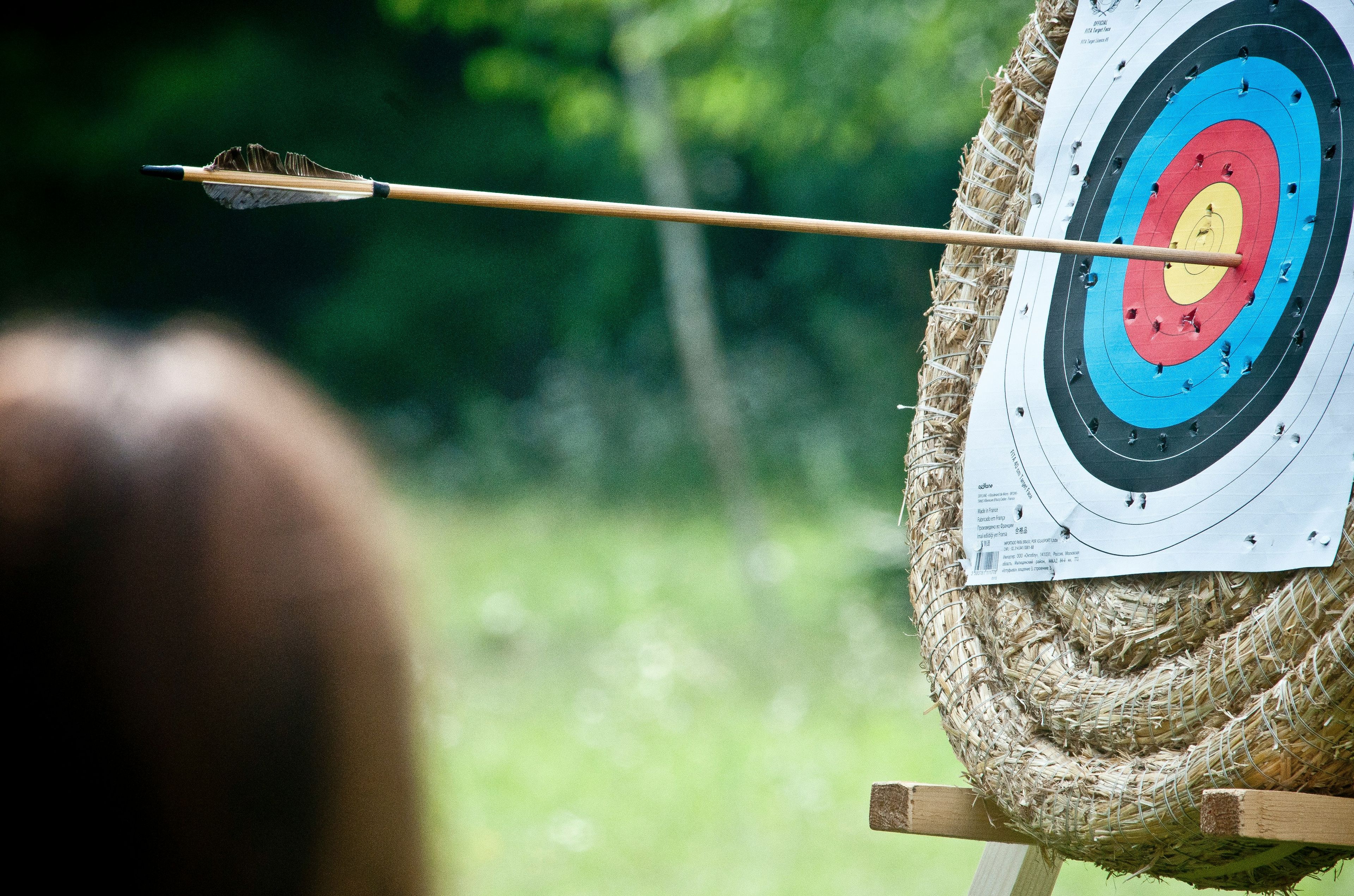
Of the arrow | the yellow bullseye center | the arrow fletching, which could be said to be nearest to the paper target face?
the yellow bullseye center

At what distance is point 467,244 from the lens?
7645mm

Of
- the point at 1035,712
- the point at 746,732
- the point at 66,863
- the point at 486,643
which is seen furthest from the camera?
the point at 486,643

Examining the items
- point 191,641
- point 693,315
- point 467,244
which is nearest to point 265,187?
point 191,641

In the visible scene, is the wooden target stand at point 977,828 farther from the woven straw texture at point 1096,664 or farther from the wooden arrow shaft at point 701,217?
the wooden arrow shaft at point 701,217

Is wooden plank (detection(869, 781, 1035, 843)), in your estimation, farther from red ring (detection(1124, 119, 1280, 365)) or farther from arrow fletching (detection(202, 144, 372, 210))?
arrow fletching (detection(202, 144, 372, 210))

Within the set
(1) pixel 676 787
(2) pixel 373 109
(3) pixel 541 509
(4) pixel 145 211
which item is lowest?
(1) pixel 676 787

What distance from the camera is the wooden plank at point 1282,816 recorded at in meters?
0.84

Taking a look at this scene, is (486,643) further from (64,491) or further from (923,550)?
(64,491)

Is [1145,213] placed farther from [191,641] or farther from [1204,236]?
[191,641]

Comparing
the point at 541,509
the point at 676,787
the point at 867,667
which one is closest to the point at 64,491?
the point at 676,787

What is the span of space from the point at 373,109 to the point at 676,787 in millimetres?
5172

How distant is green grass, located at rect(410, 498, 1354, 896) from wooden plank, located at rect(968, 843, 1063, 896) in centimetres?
95

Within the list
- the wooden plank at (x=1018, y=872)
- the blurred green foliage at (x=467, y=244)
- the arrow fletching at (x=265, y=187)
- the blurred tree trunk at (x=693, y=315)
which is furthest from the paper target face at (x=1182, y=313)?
the blurred green foliage at (x=467, y=244)

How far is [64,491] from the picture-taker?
405 millimetres
